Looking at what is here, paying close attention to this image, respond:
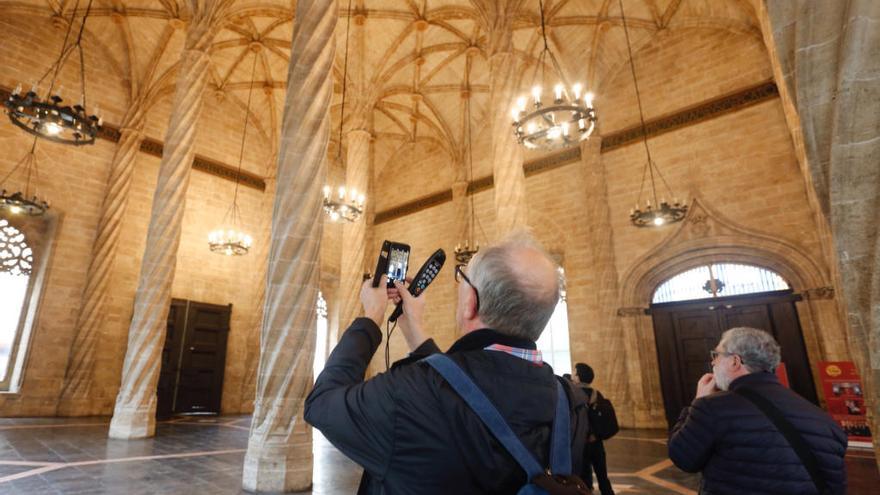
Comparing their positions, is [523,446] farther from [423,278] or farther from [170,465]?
[170,465]

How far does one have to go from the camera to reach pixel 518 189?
8.22 metres

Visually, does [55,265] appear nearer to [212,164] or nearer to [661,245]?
[212,164]

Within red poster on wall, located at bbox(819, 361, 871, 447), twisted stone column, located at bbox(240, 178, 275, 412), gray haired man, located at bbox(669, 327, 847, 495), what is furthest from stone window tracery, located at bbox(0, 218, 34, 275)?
red poster on wall, located at bbox(819, 361, 871, 447)

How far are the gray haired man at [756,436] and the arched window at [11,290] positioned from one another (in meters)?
14.2

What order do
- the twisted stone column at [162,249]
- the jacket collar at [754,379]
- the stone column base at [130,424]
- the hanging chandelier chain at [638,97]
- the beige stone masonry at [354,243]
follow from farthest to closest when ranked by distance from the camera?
the hanging chandelier chain at [638,97], the beige stone masonry at [354,243], the twisted stone column at [162,249], the stone column base at [130,424], the jacket collar at [754,379]

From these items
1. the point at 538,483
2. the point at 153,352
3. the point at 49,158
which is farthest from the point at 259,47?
the point at 538,483

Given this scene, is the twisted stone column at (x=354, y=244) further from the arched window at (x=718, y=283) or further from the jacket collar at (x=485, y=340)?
the jacket collar at (x=485, y=340)

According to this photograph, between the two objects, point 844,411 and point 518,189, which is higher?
point 518,189

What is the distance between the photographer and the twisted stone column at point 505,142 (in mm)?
8141

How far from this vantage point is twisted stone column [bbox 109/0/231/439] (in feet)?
25.6

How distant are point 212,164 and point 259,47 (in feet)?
13.4

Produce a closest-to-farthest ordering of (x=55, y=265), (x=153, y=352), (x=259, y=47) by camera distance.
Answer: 1. (x=153, y=352)
2. (x=55, y=265)
3. (x=259, y=47)

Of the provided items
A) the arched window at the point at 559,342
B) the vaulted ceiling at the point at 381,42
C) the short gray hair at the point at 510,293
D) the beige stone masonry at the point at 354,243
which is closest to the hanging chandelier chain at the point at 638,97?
the vaulted ceiling at the point at 381,42

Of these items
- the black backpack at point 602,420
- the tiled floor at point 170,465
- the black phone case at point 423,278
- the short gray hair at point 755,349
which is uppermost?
the black phone case at point 423,278
